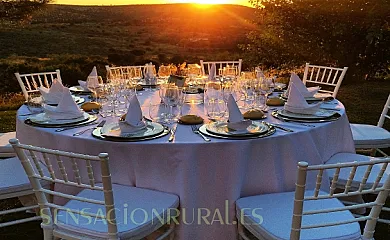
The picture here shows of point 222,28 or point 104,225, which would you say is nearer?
point 104,225

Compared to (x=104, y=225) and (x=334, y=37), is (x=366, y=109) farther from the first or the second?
(x=104, y=225)

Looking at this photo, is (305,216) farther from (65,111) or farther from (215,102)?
(65,111)

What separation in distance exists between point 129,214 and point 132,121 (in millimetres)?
492

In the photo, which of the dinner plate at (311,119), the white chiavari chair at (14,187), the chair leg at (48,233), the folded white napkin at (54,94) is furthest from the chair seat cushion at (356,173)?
the folded white napkin at (54,94)

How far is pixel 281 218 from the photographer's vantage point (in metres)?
1.68


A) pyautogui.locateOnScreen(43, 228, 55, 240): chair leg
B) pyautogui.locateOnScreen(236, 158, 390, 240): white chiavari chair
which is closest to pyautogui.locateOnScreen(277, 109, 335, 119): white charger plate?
pyautogui.locateOnScreen(236, 158, 390, 240): white chiavari chair

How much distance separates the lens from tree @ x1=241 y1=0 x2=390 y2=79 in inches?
254

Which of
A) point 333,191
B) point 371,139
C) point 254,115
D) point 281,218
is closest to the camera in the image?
point 333,191

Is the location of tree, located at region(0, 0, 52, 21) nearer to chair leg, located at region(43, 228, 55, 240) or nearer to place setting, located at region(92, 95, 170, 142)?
place setting, located at region(92, 95, 170, 142)

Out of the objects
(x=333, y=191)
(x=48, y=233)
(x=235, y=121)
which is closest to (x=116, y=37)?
(x=235, y=121)

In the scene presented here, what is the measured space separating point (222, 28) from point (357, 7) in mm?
2866

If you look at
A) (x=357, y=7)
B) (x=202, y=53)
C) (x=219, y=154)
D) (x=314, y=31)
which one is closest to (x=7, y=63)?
(x=202, y=53)

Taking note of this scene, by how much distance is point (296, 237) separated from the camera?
149 centimetres

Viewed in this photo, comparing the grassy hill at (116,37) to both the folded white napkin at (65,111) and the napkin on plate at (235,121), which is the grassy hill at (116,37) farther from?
the napkin on plate at (235,121)
